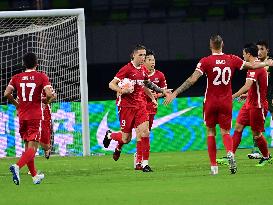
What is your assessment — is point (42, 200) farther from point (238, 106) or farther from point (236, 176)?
point (238, 106)

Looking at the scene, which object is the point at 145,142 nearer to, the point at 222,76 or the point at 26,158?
the point at 222,76

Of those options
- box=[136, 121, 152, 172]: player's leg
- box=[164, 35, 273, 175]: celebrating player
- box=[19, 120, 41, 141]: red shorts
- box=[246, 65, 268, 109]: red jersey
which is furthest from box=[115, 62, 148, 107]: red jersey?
box=[19, 120, 41, 141]: red shorts

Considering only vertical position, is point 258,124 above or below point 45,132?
above

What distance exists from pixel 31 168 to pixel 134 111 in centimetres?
289

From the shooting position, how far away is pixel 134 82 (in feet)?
50.8

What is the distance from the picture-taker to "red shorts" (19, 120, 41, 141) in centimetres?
1333

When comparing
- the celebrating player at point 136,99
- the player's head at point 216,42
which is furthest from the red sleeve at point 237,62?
the celebrating player at point 136,99

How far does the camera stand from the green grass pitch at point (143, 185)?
988 cm

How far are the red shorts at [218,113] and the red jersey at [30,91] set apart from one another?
7.45ft

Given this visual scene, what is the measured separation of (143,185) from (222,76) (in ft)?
8.12

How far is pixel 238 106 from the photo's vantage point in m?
24.1

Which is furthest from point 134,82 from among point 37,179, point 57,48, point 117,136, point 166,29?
point 166,29

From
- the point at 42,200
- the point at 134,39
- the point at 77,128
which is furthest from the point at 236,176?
the point at 134,39

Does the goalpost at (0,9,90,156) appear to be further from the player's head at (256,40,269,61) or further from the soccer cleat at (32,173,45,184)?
the soccer cleat at (32,173,45,184)
